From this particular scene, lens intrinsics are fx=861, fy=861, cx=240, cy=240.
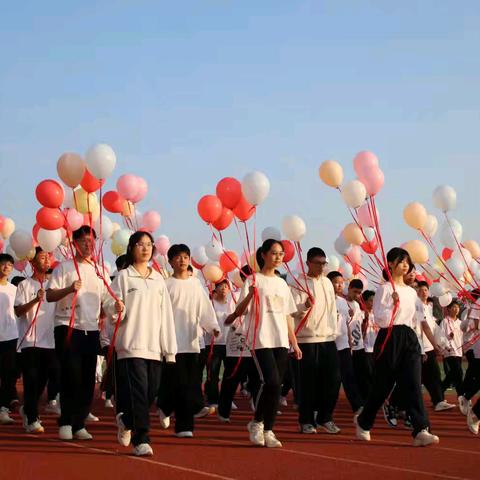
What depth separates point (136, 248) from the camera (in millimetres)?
7680

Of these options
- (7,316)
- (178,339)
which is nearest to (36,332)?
(7,316)

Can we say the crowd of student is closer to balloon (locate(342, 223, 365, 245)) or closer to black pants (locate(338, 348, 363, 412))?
black pants (locate(338, 348, 363, 412))

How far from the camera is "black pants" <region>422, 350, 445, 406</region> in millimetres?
11531

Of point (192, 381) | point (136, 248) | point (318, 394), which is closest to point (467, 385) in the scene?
point (318, 394)

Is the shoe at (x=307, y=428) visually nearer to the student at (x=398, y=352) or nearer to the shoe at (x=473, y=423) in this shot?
the student at (x=398, y=352)

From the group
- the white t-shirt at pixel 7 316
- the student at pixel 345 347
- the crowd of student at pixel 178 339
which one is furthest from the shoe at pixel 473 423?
the white t-shirt at pixel 7 316

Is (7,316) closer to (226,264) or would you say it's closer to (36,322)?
(36,322)

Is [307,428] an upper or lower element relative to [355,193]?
lower

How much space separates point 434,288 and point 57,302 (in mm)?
9075

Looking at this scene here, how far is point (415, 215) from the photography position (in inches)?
476

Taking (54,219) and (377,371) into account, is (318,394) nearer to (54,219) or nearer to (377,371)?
(377,371)

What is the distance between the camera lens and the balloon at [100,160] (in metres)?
9.30

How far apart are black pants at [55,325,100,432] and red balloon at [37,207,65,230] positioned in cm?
323

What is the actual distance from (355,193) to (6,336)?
4.70 meters
